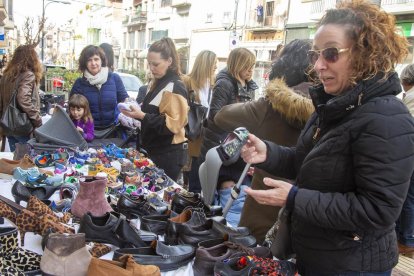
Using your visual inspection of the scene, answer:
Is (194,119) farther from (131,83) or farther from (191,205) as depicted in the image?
(131,83)

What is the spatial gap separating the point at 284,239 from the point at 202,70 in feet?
9.33

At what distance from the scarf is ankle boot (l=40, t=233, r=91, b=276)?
2.73m

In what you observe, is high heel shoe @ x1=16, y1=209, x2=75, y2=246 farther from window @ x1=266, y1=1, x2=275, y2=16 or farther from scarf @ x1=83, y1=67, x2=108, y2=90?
window @ x1=266, y1=1, x2=275, y2=16

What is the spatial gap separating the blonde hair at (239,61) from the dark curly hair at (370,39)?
1865 millimetres

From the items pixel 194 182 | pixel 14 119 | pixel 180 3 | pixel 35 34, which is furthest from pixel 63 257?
pixel 180 3

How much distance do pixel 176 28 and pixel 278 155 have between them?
107 feet

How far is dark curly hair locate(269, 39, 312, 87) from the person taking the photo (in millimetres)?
2055

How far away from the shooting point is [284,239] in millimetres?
1604

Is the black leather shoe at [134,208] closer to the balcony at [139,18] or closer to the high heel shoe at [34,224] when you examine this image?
the high heel shoe at [34,224]

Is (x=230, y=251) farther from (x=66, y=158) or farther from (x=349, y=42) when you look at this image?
(x=66, y=158)

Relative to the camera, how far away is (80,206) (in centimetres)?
203

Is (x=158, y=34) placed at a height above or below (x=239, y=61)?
above

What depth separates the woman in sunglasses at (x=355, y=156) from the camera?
1.23 m

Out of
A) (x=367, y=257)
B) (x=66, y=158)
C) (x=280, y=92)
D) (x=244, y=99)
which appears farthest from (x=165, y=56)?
(x=367, y=257)
